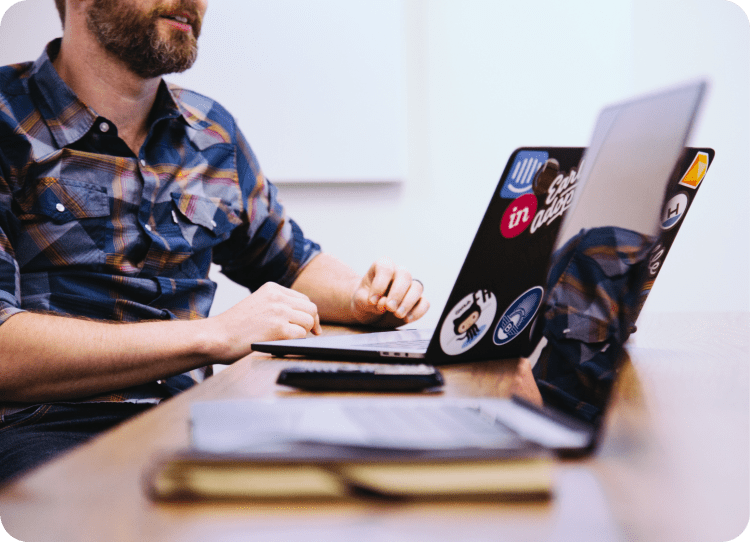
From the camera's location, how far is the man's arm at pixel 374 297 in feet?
3.06

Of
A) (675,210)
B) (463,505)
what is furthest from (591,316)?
(463,505)

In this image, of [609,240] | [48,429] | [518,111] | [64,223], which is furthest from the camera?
[518,111]

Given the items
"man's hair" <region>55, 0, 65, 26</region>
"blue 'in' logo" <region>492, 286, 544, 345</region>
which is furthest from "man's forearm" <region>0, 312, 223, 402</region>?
"man's hair" <region>55, 0, 65, 26</region>

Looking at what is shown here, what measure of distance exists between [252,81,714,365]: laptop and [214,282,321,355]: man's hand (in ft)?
0.17

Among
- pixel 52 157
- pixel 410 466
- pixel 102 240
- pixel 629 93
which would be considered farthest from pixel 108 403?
pixel 629 93

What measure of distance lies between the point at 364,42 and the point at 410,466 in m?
1.95

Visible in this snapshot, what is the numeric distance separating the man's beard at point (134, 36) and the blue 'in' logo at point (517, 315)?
2.55ft

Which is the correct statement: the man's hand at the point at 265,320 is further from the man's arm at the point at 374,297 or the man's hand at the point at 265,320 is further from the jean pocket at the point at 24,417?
the jean pocket at the point at 24,417

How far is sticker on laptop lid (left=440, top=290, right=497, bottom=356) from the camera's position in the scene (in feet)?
2.00

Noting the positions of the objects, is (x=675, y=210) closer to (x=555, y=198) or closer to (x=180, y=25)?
(x=555, y=198)

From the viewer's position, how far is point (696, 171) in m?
0.68

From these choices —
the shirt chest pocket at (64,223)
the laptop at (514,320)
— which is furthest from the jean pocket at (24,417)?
the laptop at (514,320)

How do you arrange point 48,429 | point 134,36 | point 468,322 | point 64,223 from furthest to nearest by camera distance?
point 134,36 < point 64,223 < point 48,429 < point 468,322

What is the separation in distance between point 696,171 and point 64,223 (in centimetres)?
88
